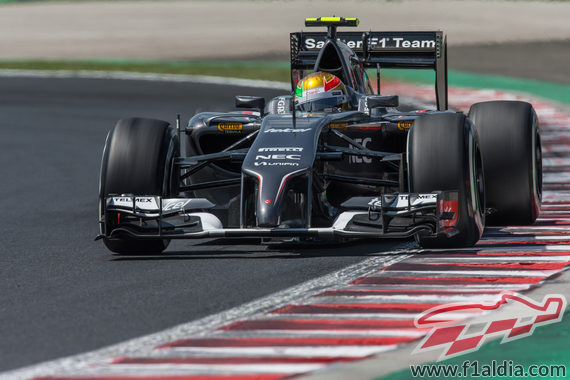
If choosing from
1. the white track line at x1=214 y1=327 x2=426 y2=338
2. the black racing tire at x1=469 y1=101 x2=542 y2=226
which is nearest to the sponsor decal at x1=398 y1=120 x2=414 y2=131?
the black racing tire at x1=469 y1=101 x2=542 y2=226

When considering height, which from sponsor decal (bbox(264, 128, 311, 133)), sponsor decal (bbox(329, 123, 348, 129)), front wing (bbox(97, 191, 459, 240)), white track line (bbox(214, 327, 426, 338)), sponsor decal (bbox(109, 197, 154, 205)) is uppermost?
sponsor decal (bbox(264, 128, 311, 133))

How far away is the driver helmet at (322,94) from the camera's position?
9.36 meters

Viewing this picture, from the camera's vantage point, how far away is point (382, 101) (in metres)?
9.08

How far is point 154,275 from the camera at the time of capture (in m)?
7.32

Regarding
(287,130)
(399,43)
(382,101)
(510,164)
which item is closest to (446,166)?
(287,130)

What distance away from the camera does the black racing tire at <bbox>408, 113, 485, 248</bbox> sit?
7699 mm

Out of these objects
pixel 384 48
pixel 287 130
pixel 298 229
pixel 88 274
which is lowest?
pixel 88 274

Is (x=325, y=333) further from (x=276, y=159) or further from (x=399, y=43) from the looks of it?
(x=399, y=43)

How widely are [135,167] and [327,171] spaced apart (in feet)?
5.21

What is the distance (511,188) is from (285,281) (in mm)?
2700

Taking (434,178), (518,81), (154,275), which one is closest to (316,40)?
(434,178)

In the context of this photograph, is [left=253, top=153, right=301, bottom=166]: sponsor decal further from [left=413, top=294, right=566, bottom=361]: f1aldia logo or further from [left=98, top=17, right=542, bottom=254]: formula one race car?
[left=413, top=294, right=566, bottom=361]: f1aldia logo

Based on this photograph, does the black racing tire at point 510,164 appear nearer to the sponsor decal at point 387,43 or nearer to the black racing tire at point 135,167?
the sponsor decal at point 387,43

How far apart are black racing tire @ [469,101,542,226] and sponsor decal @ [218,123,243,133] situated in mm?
1921
